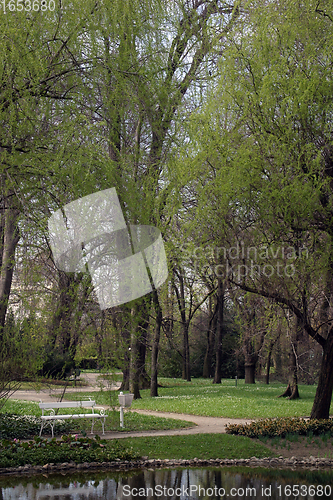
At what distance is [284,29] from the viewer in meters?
9.98

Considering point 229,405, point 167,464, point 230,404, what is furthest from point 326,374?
point 230,404

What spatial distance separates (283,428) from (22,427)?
214 inches

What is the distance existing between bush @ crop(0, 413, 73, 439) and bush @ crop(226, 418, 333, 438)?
11.9 ft

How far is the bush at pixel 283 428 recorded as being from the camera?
33.3ft

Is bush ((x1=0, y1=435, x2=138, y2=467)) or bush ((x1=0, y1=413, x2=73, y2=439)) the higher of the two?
bush ((x1=0, y1=435, x2=138, y2=467))

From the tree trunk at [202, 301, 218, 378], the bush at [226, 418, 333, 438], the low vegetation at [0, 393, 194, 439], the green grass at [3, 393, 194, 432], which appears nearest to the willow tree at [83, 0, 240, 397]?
the bush at [226, 418, 333, 438]

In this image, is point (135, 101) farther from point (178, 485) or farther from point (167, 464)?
point (167, 464)

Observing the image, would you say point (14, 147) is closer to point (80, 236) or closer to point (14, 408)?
point (80, 236)

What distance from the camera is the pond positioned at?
246 inches

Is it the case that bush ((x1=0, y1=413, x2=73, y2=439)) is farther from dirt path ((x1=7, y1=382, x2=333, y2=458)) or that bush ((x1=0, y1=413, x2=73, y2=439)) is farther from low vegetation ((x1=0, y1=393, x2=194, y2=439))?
dirt path ((x1=7, y1=382, x2=333, y2=458))

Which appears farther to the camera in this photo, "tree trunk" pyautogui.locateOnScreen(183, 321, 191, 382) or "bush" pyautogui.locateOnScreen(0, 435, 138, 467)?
"tree trunk" pyautogui.locateOnScreen(183, 321, 191, 382)

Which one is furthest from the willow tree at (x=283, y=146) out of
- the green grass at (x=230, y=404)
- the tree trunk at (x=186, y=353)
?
the tree trunk at (x=186, y=353)

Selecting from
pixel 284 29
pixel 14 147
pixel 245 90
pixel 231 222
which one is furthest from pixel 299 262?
pixel 14 147

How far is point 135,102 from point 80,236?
1833 mm
